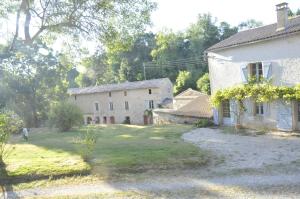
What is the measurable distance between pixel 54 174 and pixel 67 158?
2.13 meters

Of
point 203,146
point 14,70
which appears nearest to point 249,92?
point 203,146

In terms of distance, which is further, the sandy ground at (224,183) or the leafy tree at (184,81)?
the leafy tree at (184,81)

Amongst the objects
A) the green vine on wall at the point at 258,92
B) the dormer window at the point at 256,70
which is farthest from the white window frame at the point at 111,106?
the dormer window at the point at 256,70

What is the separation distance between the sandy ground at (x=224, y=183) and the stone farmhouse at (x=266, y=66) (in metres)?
6.18

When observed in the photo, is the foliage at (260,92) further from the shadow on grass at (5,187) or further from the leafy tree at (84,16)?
the shadow on grass at (5,187)

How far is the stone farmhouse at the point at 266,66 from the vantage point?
1862cm

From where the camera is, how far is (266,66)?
65.1ft

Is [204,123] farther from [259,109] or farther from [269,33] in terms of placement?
[269,33]

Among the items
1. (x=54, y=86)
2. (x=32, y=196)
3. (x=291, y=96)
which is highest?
(x=54, y=86)

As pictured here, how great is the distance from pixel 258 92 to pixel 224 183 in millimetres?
11410

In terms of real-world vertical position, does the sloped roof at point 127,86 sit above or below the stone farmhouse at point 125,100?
above

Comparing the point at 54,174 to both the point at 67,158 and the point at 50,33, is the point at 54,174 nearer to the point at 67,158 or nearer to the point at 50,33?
the point at 67,158

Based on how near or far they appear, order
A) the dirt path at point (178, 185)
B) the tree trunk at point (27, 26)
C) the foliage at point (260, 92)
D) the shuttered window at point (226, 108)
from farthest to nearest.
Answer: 1. the shuttered window at point (226, 108)
2. the foliage at point (260, 92)
3. the tree trunk at point (27, 26)
4. the dirt path at point (178, 185)

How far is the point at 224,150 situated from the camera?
14.4m
